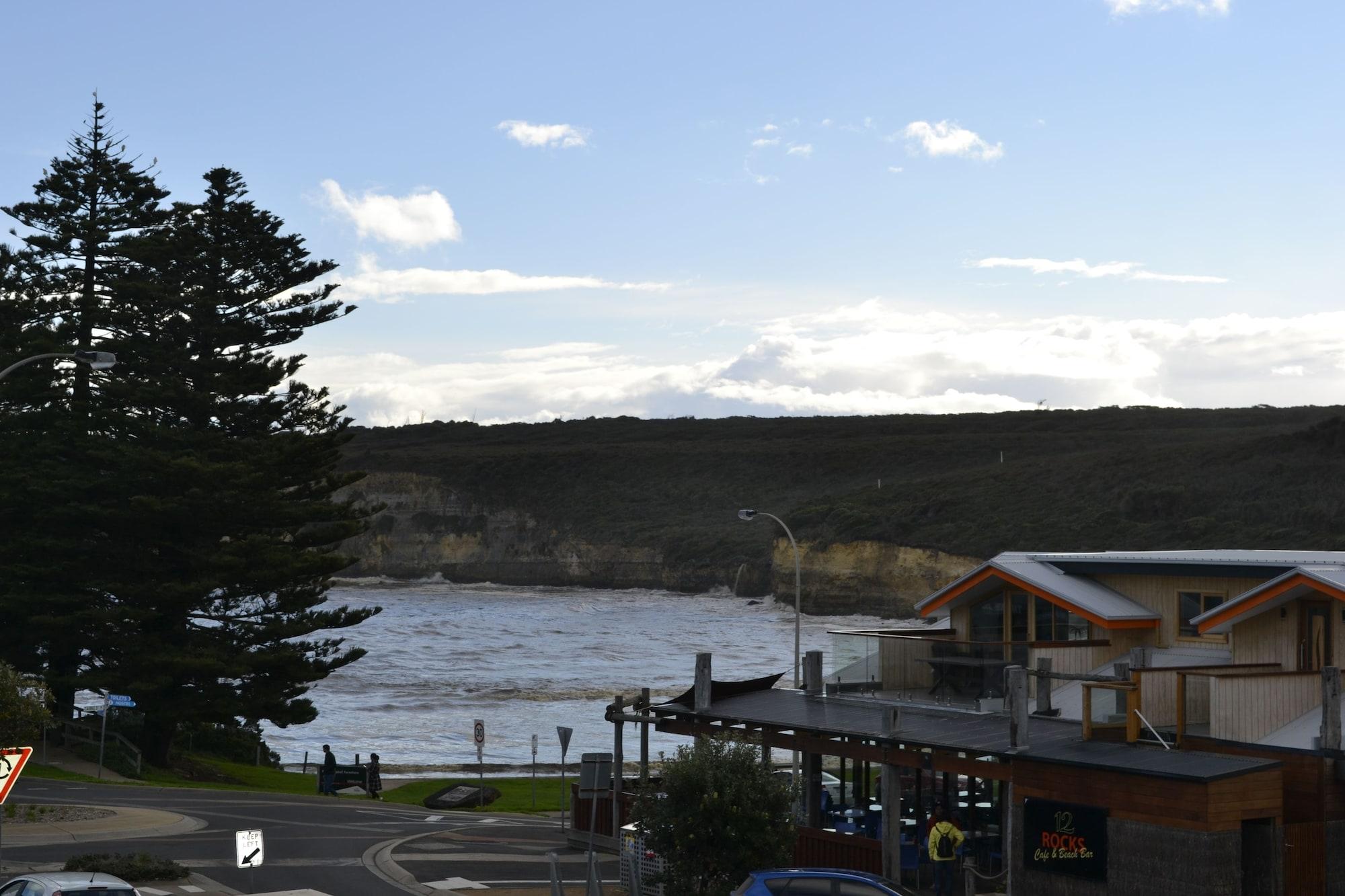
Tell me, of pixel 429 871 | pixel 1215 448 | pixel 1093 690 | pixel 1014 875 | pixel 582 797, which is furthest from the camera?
pixel 1215 448

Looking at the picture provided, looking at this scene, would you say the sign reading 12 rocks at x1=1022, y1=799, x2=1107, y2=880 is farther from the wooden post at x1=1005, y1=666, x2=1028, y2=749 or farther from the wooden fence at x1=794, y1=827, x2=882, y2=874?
the wooden fence at x1=794, y1=827, x2=882, y2=874

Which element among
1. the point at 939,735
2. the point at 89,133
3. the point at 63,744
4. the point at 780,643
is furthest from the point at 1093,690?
the point at 780,643

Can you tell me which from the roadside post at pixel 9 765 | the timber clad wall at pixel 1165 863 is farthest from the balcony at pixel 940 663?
the roadside post at pixel 9 765

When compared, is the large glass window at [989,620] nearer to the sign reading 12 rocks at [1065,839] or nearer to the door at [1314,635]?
the door at [1314,635]

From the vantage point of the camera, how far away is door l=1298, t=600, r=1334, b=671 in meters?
19.1

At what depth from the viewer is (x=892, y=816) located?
65.2 feet

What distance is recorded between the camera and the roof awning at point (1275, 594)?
60.6 feet

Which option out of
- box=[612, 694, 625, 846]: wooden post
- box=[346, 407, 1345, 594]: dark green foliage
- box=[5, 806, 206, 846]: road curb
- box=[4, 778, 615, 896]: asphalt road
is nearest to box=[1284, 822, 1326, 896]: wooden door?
box=[612, 694, 625, 846]: wooden post

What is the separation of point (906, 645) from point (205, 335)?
97.9ft

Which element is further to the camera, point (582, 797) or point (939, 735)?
point (582, 797)

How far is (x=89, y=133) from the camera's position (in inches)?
1848

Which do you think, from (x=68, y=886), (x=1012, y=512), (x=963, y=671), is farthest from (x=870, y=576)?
(x=68, y=886)

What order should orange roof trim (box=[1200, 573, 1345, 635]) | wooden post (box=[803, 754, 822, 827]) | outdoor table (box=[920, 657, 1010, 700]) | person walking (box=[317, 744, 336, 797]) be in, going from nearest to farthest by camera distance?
orange roof trim (box=[1200, 573, 1345, 635]), outdoor table (box=[920, 657, 1010, 700]), wooden post (box=[803, 754, 822, 827]), person walking (box=[317, 744, 336, 797])

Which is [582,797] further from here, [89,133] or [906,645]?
[89,133]
